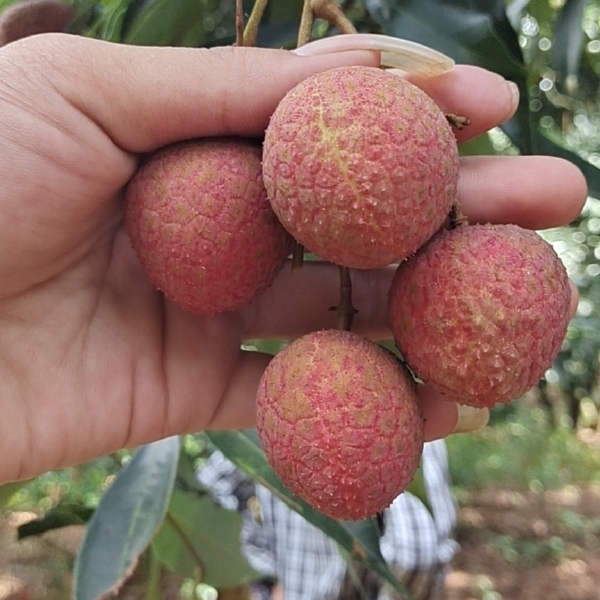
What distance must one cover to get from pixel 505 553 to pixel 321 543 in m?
1.28

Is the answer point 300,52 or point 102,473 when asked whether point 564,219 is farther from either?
point 102,473

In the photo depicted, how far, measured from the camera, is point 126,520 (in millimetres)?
909

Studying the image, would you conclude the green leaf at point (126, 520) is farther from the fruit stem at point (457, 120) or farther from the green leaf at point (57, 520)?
the fruit stem at point (457, 120)

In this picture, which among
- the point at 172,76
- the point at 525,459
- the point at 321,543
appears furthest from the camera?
the point at 525,459

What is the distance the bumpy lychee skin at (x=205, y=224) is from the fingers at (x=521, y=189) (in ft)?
0.69

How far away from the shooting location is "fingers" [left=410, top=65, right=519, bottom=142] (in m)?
0.66

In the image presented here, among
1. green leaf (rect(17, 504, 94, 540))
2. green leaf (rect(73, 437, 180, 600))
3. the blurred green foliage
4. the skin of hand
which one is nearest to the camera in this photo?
the skin of hand

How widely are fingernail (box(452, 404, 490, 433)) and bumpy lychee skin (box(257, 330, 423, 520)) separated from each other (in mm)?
282

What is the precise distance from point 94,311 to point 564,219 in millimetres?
503

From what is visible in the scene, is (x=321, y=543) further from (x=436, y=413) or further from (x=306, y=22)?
(x=306, y=22)

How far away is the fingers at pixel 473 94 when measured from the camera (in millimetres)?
655

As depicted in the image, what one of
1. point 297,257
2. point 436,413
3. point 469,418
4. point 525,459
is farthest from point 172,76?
point 525,459

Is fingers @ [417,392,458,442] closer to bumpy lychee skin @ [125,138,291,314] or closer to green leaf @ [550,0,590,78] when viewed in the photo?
bumpy lychee skin @ [125,138,291,314]

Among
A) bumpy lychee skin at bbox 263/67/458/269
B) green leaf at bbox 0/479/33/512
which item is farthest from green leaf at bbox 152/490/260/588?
bumpy lychee skin at bbox 263/67/458/269
